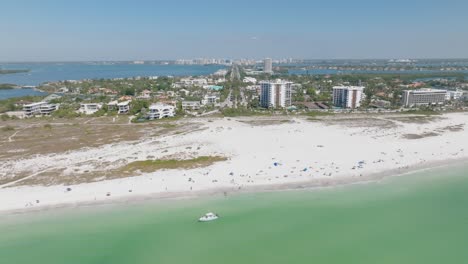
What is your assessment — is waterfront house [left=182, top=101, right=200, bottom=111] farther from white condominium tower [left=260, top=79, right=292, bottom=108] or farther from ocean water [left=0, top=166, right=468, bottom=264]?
ocean water [left=0, top=166, right=468, bottom=264]

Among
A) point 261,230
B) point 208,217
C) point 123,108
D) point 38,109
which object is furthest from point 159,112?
point 261,230

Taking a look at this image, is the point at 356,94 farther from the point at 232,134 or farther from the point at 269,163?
the point at 269,163

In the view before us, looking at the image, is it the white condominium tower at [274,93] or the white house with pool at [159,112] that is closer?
the white house with pool at [159,112]

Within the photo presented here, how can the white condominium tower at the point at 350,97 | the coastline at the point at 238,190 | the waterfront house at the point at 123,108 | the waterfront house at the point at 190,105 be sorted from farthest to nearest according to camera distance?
the white condominium tower at the point at 350,97 → the waterfront house at the point at 190,105 → the waterfront house at the point at 123,108 → the coastline at the point at 238,190

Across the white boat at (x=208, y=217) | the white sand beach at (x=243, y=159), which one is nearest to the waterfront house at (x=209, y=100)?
the white sand beach at (x=243, y=159)

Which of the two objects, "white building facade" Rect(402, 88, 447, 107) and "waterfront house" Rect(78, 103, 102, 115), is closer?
"waterfront house" Rect(78, 103, 102, 115)

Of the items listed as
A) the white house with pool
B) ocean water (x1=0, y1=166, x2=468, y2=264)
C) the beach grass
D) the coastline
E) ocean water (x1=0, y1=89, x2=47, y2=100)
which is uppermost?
ocean water (x1=0, y1=89, x2=47, y2=100)

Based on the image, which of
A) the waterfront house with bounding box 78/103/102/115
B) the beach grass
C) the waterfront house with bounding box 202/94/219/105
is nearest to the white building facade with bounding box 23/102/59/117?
the waterfront house with bounding box 78/103/102/115

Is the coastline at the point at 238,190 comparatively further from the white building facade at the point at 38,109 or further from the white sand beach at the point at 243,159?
the white building facade at the point at 38,109

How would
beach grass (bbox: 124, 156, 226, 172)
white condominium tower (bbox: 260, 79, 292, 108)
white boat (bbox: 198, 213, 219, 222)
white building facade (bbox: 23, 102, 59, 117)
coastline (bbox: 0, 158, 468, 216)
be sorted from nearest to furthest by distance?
white boat (bbox: 198, 213, 219, 222), coastline (bbox: 0, 158, 468, 216), beach grass (bbox: 124, 156, 226, 172), white building facade (bbox: 23, 102, 59, 117), white condominium tower (bbox: 260, 79, 292, 108)
